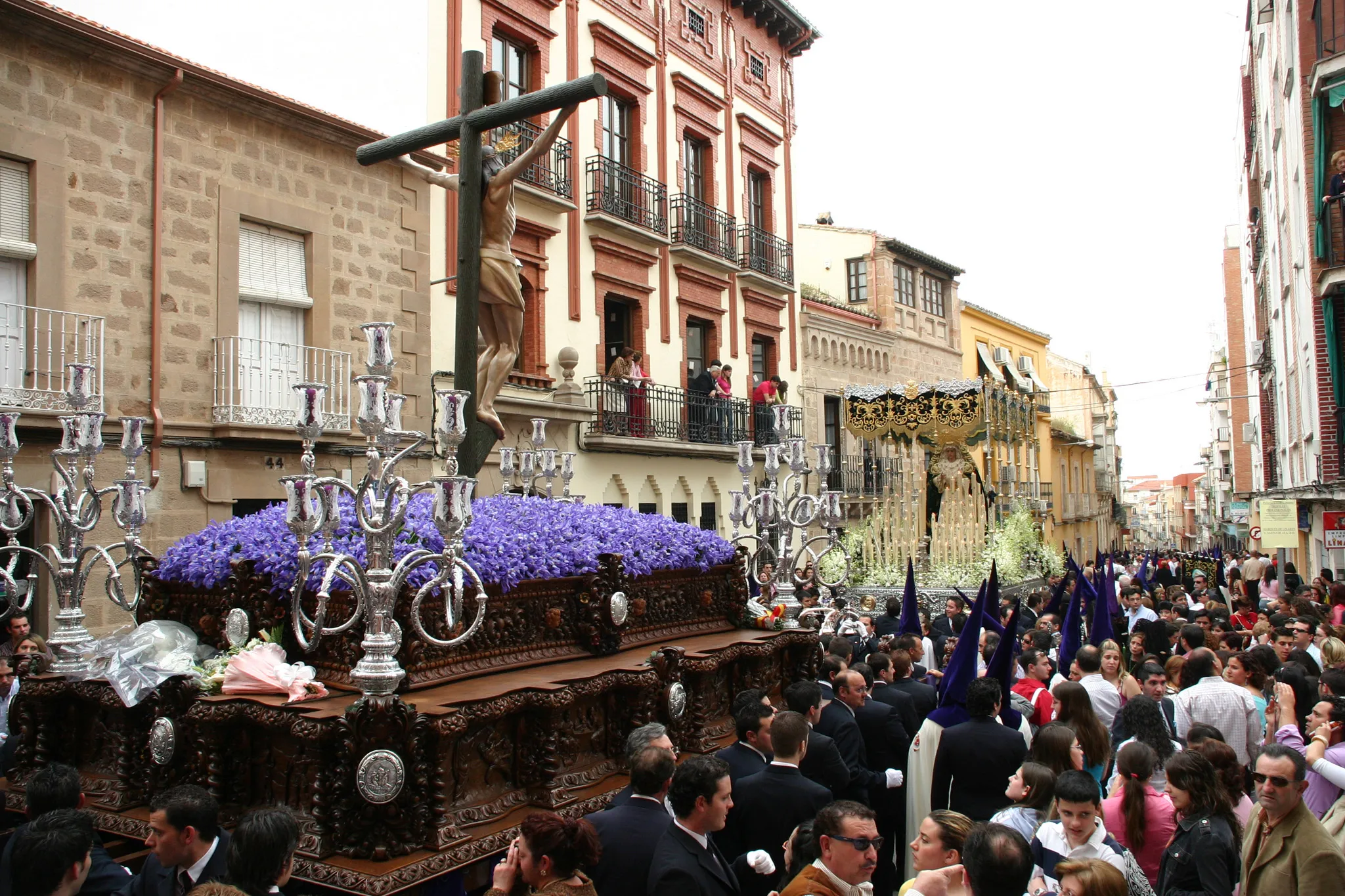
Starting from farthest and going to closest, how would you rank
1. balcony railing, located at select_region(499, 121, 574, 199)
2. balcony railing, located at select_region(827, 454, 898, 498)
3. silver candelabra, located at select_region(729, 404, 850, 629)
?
balcony railing, located at select_region(827, 454, 898, 498)
balcony railing, located at select_region(499, 121, 574, 199)
silver candelabra, located at select_region(729, 404, 850, 629)

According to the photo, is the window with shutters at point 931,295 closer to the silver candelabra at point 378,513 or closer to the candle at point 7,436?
the candle at point 7,436

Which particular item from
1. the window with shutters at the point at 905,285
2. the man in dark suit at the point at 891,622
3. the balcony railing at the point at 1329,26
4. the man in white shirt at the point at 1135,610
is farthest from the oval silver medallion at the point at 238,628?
the window with shutters at the point at 905,285

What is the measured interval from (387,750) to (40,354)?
788 centimetres

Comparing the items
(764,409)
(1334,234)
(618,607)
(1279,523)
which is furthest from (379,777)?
(764,409)

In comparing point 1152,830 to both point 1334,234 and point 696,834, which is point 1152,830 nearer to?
point 696,834

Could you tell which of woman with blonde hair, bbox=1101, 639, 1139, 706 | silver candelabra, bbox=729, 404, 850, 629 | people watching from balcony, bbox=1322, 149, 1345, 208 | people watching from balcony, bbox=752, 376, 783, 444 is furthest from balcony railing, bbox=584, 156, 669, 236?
woman with blonde hair, bbox=1101, 639, 1139, 706

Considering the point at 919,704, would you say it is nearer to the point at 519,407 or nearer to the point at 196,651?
the point at 196,651

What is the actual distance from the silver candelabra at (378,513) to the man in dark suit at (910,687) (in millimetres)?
3345

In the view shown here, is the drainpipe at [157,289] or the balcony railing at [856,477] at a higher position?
the drainpipe at [157,289]

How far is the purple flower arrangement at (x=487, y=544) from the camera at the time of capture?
571 cm

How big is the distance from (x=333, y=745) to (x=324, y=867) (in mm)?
484

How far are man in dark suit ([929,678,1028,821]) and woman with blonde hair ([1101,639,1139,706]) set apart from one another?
1753mm

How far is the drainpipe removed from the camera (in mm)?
11070

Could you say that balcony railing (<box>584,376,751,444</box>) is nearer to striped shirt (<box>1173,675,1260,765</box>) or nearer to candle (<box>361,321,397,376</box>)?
→ striped shirt (<box>1173,675,1260,765</box>)
